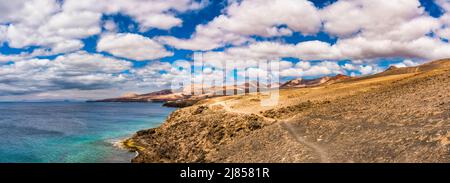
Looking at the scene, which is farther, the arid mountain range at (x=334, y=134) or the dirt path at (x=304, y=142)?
the dirt path at (x=304, y=142)

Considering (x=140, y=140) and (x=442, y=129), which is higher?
(x=442, y=129)

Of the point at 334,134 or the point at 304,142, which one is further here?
the point at 334,134

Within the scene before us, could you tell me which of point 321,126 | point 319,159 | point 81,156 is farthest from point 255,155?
point 81,156

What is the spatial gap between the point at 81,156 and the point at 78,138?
73.8 feet

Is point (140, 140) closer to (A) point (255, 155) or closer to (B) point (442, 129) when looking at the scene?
(A) point (255, 155)

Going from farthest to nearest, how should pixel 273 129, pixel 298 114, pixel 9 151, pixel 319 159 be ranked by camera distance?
pixel 9 151 < pixel 298 114 < pixel 273 129 < pixel 319 159

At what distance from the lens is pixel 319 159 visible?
79.9ft

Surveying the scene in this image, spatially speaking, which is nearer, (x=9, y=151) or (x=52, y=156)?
(x=52, y=156)

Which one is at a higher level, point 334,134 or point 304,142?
point 334,134

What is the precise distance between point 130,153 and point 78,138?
81.7ft

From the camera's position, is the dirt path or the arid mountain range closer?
the arid mountain range
